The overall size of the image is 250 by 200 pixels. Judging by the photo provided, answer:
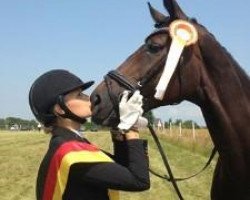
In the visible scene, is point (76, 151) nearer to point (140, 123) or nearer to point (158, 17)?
point (140, 123)

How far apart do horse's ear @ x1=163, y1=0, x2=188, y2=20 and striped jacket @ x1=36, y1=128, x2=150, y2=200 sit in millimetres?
1280

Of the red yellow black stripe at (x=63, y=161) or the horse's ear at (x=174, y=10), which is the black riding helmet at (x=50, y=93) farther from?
the horse's ear at (x=174, y=10)

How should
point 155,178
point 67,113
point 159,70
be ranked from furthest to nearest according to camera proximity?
point 155,178 < point 159,70 < point 67,113

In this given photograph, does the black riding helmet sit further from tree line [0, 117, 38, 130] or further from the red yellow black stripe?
tree line [0, 117, 38, 130]

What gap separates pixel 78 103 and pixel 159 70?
30.4 inches

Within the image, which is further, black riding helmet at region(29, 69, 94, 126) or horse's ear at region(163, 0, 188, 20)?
horse's ear at region(163, 0, 188, 20)

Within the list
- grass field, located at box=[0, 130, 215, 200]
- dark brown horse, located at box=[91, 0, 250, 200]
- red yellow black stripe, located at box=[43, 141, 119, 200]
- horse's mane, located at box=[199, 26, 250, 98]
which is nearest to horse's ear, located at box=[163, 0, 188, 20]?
dark brown horse, located at box=[91, 0, 250, 200]

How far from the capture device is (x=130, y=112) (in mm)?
3844

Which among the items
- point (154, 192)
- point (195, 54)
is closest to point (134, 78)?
point (195, 54)

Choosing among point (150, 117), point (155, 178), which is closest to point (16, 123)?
point (155, 178)

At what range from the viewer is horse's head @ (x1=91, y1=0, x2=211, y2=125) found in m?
4.39

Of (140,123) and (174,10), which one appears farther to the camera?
(174,10)

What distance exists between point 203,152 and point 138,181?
18.8 meters

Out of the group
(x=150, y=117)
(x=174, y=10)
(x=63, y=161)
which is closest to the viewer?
(x=63, y=161)
